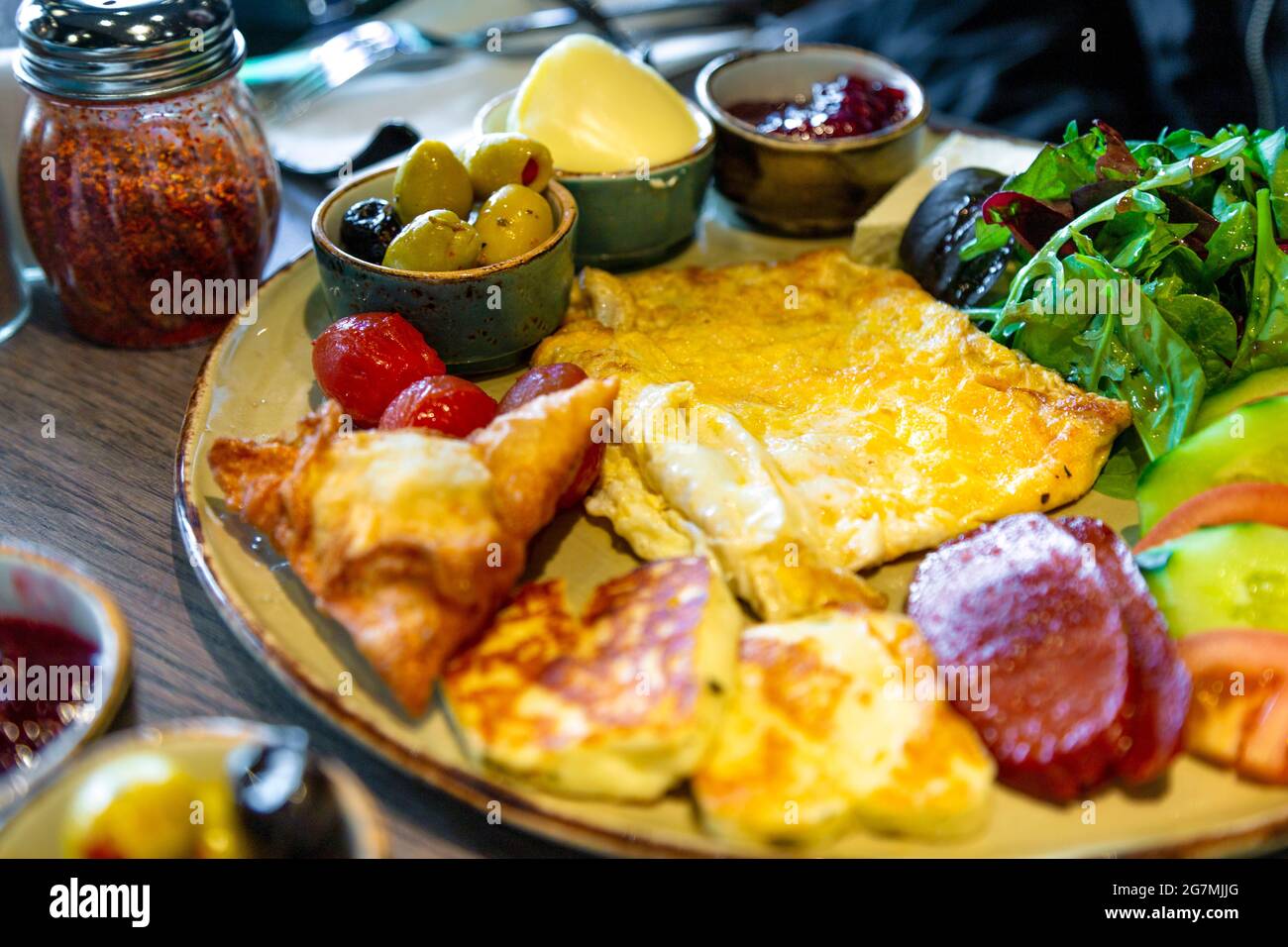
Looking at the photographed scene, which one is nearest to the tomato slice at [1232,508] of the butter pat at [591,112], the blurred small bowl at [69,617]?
the butter pat at [591,112]

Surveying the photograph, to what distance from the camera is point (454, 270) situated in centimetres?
288

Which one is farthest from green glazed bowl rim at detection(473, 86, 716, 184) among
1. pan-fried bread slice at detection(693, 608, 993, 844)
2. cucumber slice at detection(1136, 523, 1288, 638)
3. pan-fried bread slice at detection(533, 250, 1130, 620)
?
cucumber slice at detection(1136, 523, 1288, 638)

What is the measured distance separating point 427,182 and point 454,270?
0.98 feet

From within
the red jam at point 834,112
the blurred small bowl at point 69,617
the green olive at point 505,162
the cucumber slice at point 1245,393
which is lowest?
the cucumber slice at point 1245,393

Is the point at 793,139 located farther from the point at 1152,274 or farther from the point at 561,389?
the point at 561,389

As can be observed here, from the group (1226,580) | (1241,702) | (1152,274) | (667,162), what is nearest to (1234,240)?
(1152,274)

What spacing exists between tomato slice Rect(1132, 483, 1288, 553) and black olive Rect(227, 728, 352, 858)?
1849mm

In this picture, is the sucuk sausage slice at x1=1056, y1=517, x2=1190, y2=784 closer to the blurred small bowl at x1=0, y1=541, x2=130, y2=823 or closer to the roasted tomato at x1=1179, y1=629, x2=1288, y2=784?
the roasted tomato at x1=1179, y1=629, x2=1288, y2=784

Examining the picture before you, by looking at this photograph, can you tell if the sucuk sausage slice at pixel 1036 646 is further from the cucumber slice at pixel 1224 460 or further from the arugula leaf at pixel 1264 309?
the arugula leaf at pixel 1264 309

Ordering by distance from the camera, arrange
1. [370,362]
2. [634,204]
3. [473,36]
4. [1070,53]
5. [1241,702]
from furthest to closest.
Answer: [1070,53], [473,36], [634,204], [370,362], [1241,702]

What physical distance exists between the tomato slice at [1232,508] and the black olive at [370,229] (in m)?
2.10

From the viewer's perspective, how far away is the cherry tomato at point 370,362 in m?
2.75

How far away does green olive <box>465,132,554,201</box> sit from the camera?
3.06 meters
